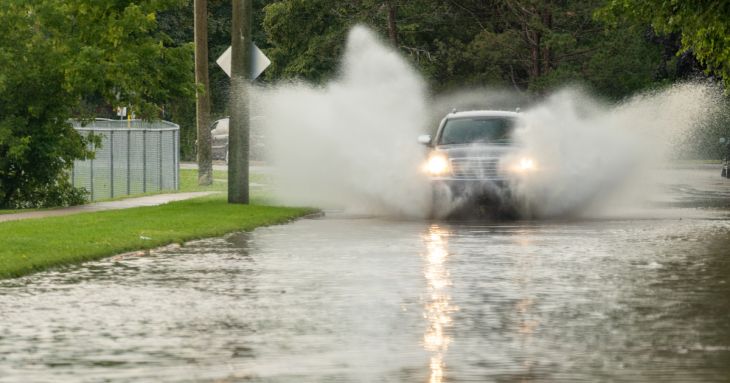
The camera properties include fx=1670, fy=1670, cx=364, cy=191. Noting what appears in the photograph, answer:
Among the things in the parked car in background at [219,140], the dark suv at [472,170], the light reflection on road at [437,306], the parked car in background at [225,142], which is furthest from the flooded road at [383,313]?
the parked car in background at [219,140]

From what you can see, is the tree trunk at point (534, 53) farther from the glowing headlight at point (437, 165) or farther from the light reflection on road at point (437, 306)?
the light reflection on road at point (437, 306)

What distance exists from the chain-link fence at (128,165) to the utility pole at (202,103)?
210 centimetres

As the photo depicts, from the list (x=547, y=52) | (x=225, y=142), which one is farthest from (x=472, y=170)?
(x=225, y=142)

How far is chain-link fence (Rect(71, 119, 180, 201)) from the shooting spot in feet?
130

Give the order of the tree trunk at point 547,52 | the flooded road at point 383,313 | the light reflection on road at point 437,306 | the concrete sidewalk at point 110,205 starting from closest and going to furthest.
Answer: the flooded road at point 383,313
the light reflection on road at point 437,306
the concrete sidewalk at point 110,205
the tree trunk at point 547,52

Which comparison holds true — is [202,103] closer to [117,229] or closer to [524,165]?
[524,165]

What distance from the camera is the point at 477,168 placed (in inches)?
1100

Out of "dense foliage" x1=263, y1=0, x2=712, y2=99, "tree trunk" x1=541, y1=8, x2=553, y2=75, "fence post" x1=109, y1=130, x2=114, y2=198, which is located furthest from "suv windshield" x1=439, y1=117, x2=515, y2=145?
"tree trunk" x1=541, y1=8, x2=553, y2=75

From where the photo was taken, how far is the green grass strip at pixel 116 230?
19.2 metres

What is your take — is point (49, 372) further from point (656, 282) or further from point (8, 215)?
point (8, 215)

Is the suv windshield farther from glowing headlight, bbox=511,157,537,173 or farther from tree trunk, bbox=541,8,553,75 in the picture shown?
tree trunk, bbox=541,8,553,75

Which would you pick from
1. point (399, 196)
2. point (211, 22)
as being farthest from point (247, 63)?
point (211, 22)

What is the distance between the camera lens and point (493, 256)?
1953cm

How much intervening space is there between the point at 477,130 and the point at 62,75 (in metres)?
8.35
